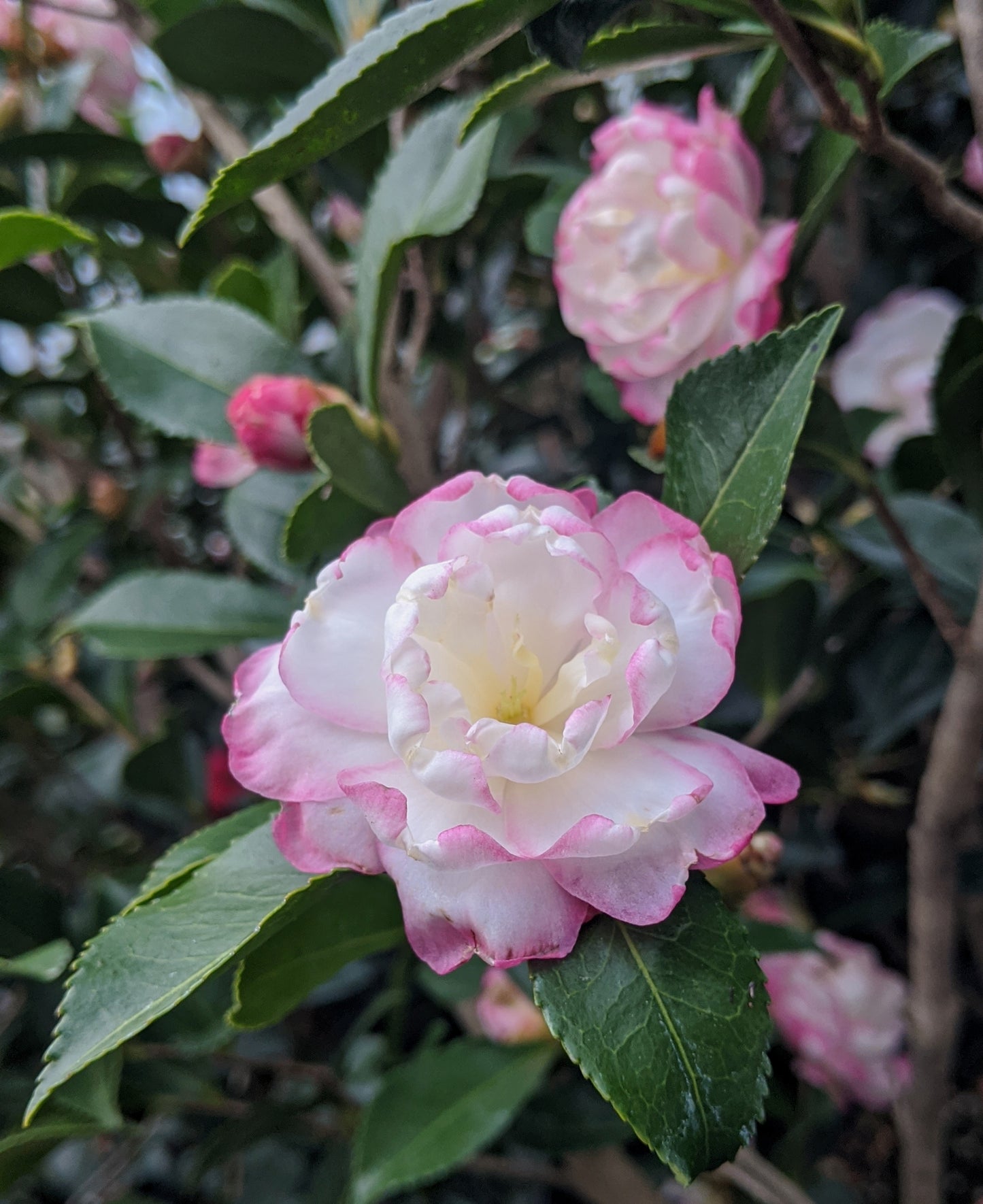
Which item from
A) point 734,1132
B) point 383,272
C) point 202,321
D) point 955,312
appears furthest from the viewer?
point 955,312

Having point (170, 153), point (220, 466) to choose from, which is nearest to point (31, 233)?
point (220, 466)

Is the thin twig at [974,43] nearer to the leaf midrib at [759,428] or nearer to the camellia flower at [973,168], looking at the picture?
the leaf midrib at [759,428]

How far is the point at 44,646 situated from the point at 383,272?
648mm

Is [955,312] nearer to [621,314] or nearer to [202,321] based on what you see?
[621,314]

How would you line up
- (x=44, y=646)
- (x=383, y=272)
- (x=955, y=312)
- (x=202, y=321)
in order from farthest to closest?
(x=44, y=646) < (x=955, y=312) < (x=202, y=321) < (x=383, y=272)

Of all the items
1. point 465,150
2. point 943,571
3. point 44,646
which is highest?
point 465,150

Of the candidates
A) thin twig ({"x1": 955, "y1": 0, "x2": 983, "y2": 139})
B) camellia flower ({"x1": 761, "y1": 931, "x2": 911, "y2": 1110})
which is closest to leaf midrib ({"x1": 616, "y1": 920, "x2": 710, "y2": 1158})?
thin twig ({"x1": 955, "y1": 0, "x2": 983, "y2": 139})

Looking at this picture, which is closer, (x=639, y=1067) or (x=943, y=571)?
(x=639, y=1067)

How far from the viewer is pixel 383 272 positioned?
50cm

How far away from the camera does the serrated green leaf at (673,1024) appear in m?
0.29

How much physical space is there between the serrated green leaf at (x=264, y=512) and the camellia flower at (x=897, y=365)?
47 centimetres

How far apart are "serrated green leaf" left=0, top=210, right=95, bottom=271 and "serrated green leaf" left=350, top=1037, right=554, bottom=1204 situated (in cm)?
59

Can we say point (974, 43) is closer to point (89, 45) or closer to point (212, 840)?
point (212, 840)

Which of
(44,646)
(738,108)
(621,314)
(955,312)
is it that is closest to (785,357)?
(621,314)
